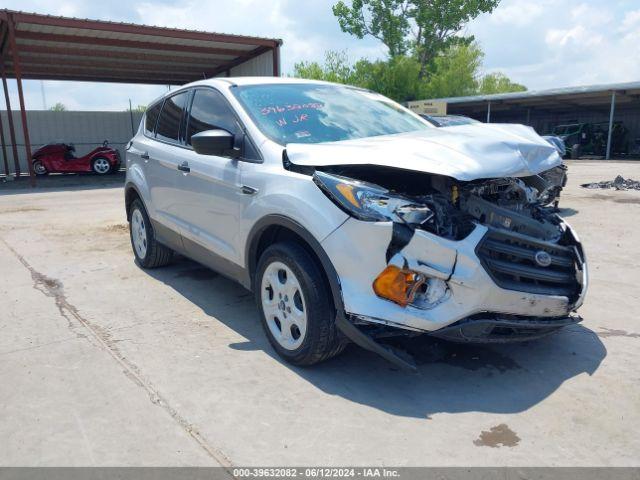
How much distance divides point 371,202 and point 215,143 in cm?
127

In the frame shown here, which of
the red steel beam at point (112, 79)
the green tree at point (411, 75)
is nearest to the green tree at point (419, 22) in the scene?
the green tree at point (411, 75)

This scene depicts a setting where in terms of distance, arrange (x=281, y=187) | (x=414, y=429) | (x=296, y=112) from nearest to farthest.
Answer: (x=414, y=429)
(x=281, y=187)
(x=296, y=112)

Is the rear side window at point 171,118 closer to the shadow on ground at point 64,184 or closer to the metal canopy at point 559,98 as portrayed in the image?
the shadow on ground at point 64,184

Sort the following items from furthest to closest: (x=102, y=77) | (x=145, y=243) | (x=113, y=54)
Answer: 1. (x=102, y=77)
2. (x=113, y=54)
3. (x=145, y=243)

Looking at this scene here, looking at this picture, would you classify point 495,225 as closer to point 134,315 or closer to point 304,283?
point 304,283

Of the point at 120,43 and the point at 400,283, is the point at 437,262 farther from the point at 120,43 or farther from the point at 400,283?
the point at 120,43

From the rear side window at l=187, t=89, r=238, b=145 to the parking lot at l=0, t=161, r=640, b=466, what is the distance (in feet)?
4.97

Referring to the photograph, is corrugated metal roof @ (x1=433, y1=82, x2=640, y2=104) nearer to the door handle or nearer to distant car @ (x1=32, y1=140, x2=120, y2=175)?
distant car @ (x1=32, y1=140, x2=120, y2=175)

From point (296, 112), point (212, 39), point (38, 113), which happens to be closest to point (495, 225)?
point (296, 112)

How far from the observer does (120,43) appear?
16.9 meters

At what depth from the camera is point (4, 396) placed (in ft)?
9.96

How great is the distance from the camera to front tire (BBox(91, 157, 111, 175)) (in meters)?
20.3

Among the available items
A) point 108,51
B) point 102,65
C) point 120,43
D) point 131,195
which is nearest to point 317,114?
point 131,195

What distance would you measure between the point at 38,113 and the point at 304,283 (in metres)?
25.8
